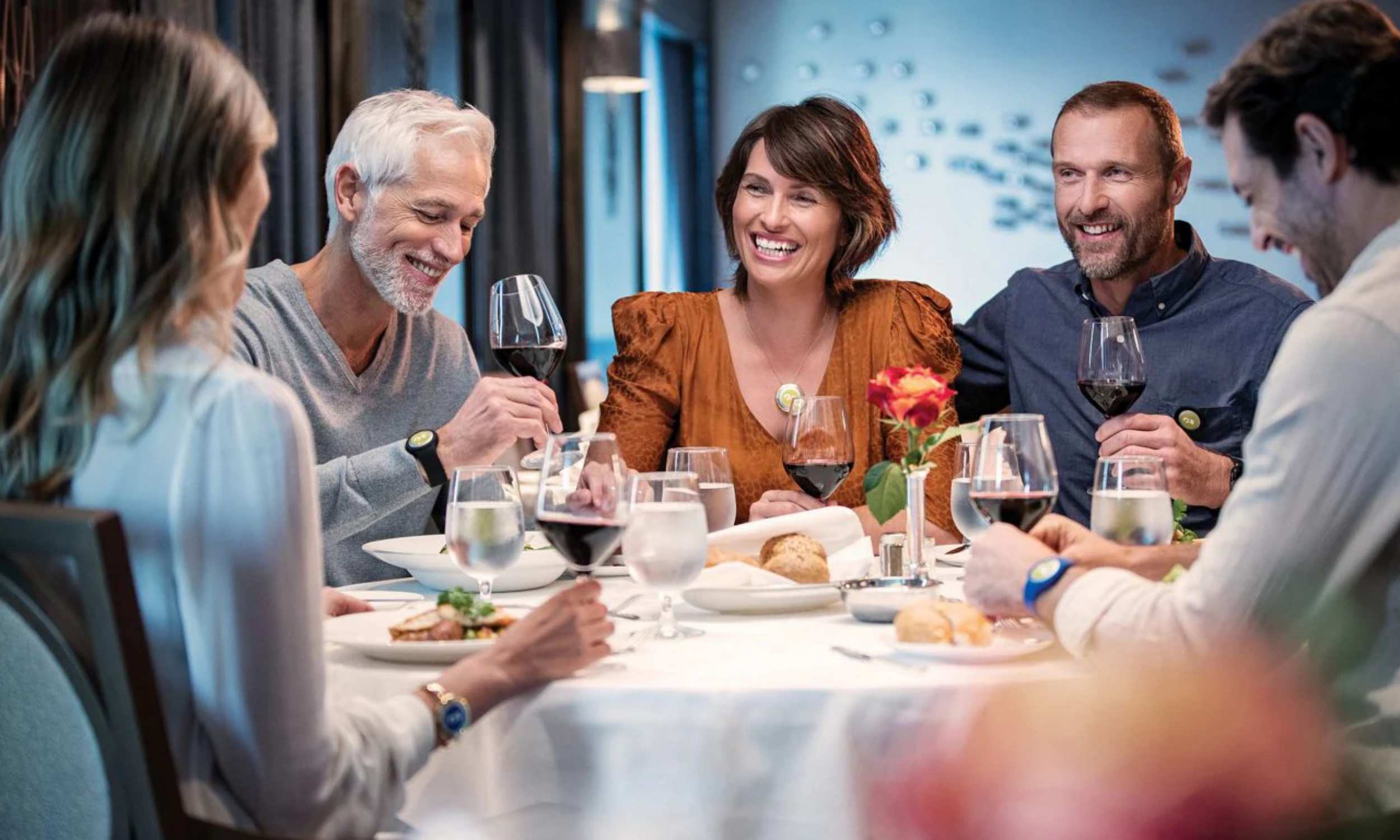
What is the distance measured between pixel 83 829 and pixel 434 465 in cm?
123

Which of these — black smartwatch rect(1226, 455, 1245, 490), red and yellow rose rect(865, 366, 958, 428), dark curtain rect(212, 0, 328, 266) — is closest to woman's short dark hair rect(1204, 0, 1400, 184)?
red and yellow rose rect(865, 366, 958, 428)

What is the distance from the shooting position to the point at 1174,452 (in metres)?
2.49

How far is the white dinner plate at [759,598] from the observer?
5.50ft

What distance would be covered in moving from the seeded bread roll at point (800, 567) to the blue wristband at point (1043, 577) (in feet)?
1.19

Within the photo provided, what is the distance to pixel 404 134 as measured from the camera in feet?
8.56

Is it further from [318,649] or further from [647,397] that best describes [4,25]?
[318,649]

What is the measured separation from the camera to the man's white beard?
2.62 meters

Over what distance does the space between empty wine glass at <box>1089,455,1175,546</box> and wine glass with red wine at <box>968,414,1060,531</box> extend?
7cm

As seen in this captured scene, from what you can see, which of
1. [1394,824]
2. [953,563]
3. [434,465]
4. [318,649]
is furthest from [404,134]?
[1394,824]

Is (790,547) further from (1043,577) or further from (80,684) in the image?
(80,684)

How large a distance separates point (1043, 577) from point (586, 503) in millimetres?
497

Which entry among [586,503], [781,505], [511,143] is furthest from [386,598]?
[511,143]

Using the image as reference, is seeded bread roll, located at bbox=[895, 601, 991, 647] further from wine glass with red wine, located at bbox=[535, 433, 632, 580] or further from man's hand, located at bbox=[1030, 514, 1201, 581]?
wine glass with red wine, located at bbox=[535, 433, 632, 580]

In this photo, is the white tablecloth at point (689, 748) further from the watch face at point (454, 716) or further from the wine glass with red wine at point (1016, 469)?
the wine glass with red wine at point (1016, 469)
